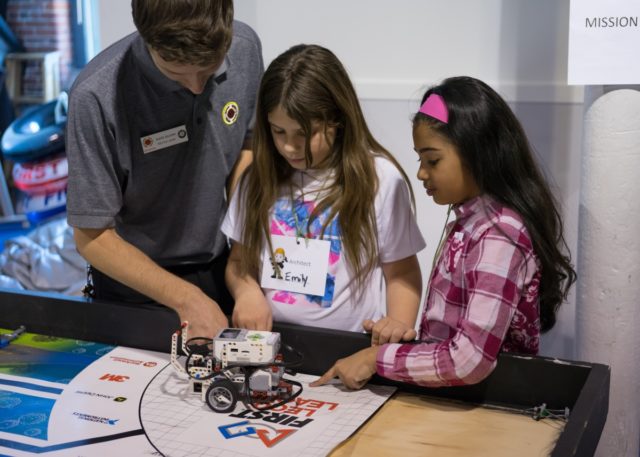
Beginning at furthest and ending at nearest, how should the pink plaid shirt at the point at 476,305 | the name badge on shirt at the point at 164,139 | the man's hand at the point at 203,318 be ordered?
the name badge on shirt at the point at 164,139 < the man's hand at the point at 203,318 < the pink plaid shirt at the point at 476,305

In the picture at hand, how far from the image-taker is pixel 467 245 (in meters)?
1.37

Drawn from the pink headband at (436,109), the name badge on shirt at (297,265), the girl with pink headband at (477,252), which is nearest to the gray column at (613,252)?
the girl with pink headband at (477,252)

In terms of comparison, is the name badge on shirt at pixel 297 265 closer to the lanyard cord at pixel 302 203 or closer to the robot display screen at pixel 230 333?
the lanyard cord at pixel 302 203

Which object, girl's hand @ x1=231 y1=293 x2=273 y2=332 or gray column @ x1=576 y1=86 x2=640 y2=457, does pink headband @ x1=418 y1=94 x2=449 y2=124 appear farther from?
gray column @ x1=576 y1=86 x2=640 y2=457

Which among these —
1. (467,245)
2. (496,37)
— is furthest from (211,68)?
(496,37)

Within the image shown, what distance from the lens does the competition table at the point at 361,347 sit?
116 cm

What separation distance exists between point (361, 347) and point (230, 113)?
2.16 ft

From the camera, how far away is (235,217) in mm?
1691

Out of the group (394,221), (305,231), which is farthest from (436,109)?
(305,231)

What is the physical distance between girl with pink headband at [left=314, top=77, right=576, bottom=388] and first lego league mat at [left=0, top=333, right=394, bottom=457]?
115 mm

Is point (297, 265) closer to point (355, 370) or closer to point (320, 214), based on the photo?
point (320, 214)

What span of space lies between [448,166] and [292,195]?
0.38 metres

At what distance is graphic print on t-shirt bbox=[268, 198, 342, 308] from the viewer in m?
1.58

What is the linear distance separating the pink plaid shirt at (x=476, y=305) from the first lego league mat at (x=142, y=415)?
101 millimetres
